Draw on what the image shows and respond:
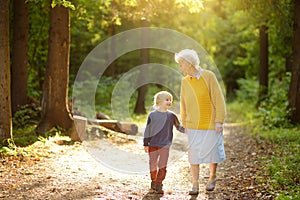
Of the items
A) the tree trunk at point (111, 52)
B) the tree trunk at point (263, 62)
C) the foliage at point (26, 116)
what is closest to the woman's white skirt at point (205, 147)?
the foliage at point (26, 116)

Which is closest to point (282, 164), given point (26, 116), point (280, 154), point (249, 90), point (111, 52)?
point (280, 154)

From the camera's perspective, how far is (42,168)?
8.10m

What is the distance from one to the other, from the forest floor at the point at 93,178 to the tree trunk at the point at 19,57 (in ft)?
15.6

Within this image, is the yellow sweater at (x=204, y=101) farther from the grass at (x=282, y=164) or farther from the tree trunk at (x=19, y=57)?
the tree trunk at (x=19, y=57)

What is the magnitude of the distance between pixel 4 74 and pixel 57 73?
10.1 ft

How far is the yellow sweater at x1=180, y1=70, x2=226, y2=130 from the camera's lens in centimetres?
657

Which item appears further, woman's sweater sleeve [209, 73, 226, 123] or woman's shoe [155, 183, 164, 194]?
woman's shoe [155, 183, 164, 194]

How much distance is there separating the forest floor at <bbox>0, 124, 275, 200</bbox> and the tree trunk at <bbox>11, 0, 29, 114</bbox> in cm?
476

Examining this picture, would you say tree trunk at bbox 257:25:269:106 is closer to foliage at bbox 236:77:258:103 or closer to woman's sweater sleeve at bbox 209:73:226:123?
foliage at bbox 236:77:258:103

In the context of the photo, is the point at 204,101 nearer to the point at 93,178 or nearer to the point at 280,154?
the point at 93,178

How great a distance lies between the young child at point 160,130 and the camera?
679 centimetres

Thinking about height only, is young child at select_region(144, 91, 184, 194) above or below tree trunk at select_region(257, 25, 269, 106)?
below

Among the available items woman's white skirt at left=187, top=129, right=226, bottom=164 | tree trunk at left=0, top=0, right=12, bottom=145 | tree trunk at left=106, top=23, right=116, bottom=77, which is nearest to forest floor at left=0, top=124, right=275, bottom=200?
woman's white skirt at left=187, top=129, right=226, bottom=164

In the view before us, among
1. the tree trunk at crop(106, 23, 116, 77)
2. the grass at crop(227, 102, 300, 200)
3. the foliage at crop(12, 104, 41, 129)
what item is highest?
the tree trunk at crop(106, 23, 116, 77)
